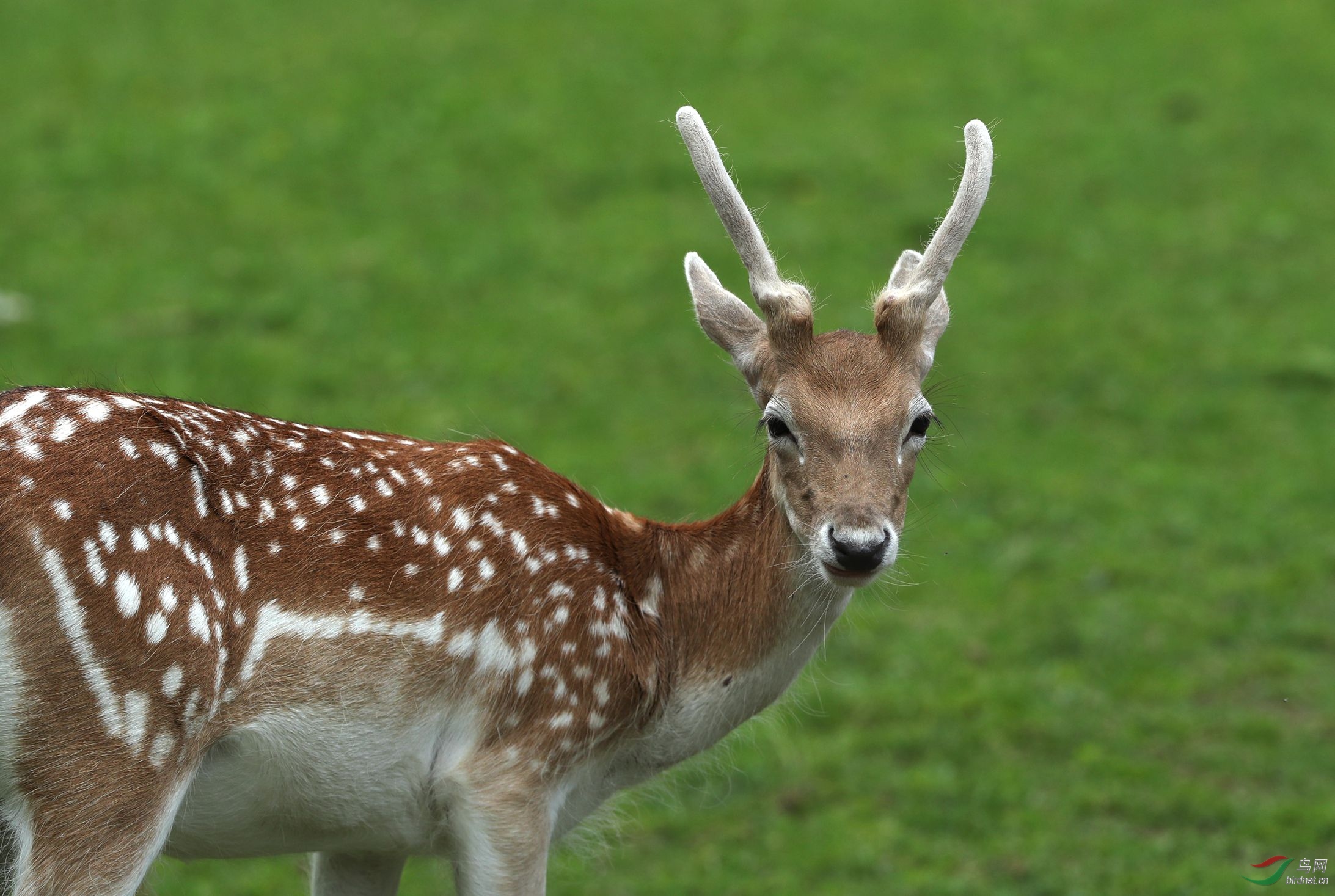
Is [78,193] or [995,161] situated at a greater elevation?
[995,161]

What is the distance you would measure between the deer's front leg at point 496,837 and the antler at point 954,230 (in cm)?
194

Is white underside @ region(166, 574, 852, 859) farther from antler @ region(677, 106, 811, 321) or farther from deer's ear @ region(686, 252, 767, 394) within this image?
antler @ region(677, 106, 811, 321)

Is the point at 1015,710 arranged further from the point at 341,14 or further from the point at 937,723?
the point at 341,14

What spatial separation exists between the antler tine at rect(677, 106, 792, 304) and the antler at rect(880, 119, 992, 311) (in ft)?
1.23

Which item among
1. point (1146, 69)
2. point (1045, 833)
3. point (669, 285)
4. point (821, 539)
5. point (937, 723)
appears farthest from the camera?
point (1146, 69)

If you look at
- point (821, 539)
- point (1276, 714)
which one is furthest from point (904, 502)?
point (1276, 714)

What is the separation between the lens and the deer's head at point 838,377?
16.5 feet

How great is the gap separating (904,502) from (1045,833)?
462 cm

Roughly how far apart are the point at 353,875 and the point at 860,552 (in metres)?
2.10

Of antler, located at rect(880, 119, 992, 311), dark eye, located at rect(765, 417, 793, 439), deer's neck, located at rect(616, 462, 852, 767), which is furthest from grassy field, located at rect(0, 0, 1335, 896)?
antler, located at rect(880, 119, 992, 311)

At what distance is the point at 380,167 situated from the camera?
16875 millimetres

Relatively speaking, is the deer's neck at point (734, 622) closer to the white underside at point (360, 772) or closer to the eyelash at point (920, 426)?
the white underside at point (360, 772)

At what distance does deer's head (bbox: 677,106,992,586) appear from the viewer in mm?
5031

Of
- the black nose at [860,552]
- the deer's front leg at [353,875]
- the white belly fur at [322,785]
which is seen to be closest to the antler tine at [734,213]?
the black nose at [860,552]
